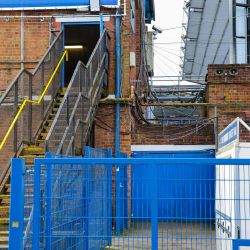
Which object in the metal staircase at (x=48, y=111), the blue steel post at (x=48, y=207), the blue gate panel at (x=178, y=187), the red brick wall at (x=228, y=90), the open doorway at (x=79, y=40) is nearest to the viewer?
the blue gate panel at (x=178, y=187)

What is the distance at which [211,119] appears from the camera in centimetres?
1246

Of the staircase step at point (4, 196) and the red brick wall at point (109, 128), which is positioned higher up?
the red brick wall at point (109, 128)

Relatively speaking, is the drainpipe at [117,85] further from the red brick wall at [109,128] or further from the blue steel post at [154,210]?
the blue steel post at [154,210]

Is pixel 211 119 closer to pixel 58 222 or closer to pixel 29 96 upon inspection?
pixel 29 96

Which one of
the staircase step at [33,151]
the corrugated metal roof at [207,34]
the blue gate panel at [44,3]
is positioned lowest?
the staircase step at [33,151]

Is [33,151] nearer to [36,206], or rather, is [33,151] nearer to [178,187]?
[36,206]

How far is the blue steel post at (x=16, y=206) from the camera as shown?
4.37m

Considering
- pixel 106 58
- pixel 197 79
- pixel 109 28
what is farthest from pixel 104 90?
pixel 197 79

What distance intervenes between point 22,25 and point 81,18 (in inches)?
73.7

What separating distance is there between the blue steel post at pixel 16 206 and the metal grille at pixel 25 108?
3148 mm

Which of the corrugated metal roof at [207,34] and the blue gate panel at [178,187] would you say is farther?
the corrugated metal roof at [207,34]

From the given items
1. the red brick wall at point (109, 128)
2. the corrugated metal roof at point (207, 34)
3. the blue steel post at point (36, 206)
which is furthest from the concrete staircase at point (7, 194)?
the corrugated metal roof at point (207, 34)

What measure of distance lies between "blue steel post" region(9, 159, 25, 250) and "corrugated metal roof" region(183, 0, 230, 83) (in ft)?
39.1

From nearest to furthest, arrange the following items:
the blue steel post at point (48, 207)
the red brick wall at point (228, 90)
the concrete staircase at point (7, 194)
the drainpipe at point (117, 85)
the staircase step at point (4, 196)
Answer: the blue steel post at point (48, 207), the concrete staircase at point (7, 194), the staircase step at point (4, 196), the drainpipe at point (117, 85), the red brick wall at point (228, 90)
